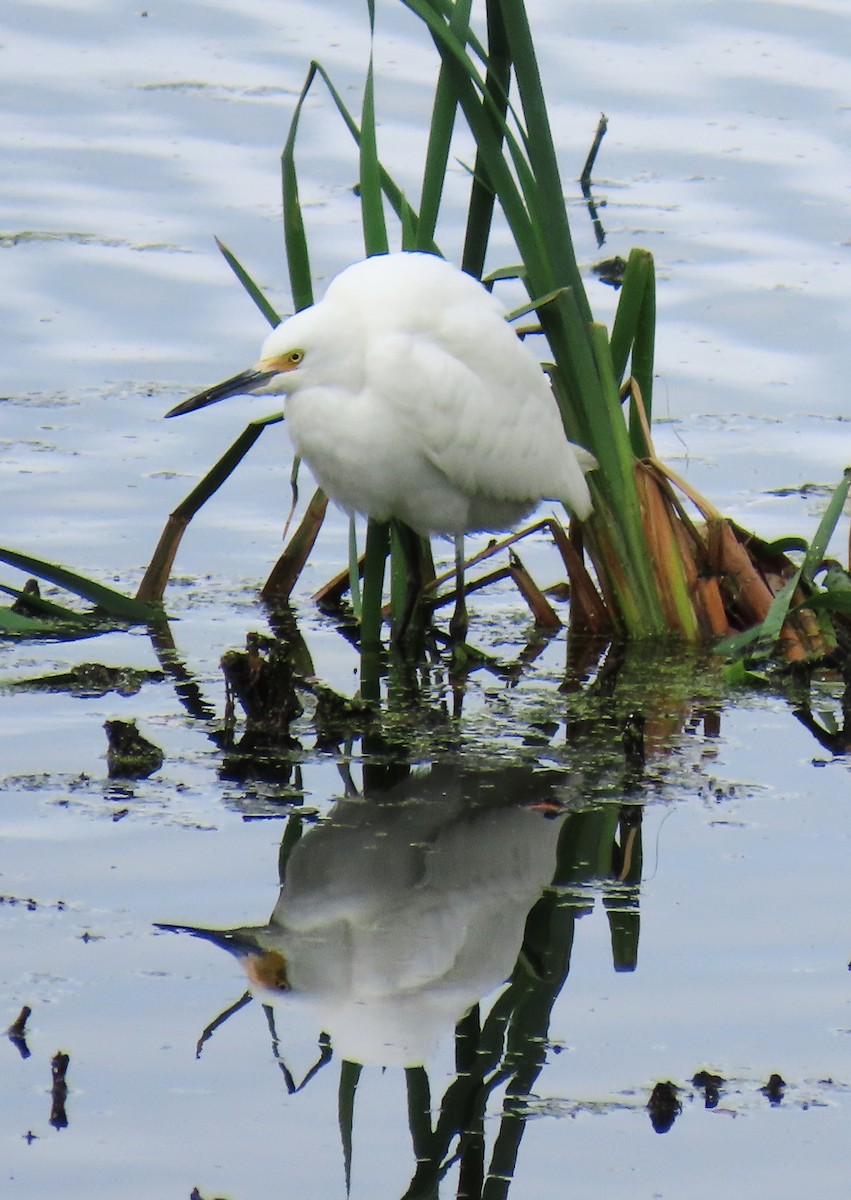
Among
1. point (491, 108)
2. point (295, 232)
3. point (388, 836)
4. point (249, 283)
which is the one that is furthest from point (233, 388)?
point (388, 836)

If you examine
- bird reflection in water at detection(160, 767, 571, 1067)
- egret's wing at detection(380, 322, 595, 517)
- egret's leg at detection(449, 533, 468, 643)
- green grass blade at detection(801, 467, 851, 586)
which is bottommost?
bird reflection in water at detection(160, 767, 571, 1067)

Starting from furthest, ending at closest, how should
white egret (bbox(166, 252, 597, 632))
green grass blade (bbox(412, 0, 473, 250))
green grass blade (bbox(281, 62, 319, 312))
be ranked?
green grass blade (bbox(281, 62, 319, 312))
white egret (bbox(166, 252, 597, 632))
green grass blade (bbox(412, 0, 473, 250))

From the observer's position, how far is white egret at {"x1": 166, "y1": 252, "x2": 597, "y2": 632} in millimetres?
5211

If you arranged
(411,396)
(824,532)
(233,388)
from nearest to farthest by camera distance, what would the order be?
(233,388) → (411,396) → (824,532)

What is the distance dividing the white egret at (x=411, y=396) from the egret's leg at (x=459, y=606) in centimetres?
7

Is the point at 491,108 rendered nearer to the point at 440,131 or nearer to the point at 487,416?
the point at 440,131

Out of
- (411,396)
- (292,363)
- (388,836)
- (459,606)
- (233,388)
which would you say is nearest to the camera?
(388,836)

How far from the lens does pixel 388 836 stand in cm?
448

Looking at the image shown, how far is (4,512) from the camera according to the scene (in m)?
6.57

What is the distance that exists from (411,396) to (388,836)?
1.32 metres

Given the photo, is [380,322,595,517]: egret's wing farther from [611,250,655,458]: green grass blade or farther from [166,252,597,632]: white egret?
[611,250,655,458]: green grass blade

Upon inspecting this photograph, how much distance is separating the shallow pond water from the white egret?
546 mm

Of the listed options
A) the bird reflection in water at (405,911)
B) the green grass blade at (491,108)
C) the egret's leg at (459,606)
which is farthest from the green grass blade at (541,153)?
the bird reflection in water at (405,911)

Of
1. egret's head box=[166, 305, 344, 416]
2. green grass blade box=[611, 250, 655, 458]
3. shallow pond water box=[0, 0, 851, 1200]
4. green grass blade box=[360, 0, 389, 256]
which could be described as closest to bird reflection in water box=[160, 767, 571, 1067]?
shallow pond water box=[0, 0, 851, 1200]
